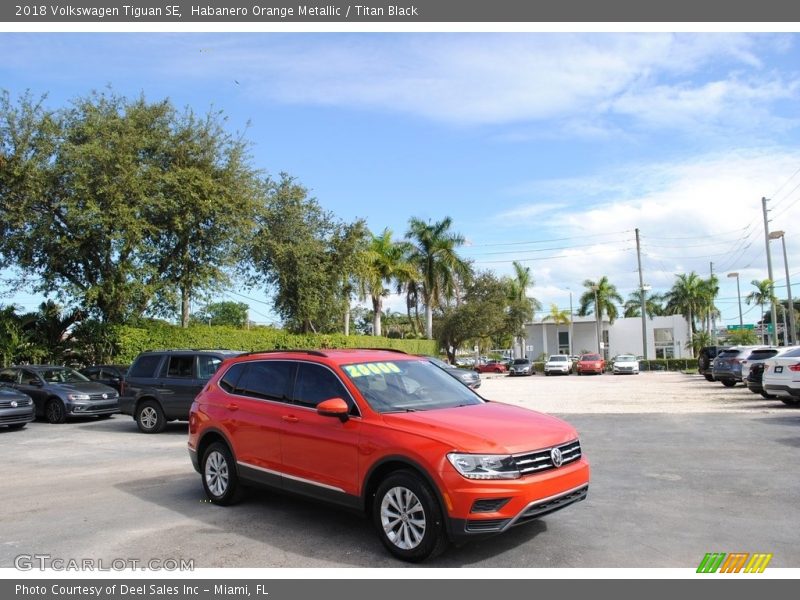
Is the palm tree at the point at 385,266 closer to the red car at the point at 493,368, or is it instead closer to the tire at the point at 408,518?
the red car at the point at 493,368

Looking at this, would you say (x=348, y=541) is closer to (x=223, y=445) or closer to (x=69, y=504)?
(x=223, y=445)

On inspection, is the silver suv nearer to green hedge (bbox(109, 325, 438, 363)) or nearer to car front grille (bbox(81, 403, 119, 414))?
car front grille (bbox(81, 403, 119, 414))

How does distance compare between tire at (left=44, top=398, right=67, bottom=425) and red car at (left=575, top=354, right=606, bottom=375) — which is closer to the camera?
tire at (left=44, top=398, right=67, bottom=425)

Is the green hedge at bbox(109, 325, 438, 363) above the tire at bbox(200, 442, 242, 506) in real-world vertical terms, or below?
above

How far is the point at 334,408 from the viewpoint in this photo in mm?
5855

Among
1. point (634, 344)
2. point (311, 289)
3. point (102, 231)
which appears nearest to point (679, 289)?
point (634, 344)

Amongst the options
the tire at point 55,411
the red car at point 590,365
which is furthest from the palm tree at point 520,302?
the tire at point 55,411

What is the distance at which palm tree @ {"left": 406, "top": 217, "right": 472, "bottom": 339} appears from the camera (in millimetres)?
54219

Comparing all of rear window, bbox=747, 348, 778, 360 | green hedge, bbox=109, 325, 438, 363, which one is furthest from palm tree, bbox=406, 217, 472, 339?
rear window, bbox=747, 348, 778, 360

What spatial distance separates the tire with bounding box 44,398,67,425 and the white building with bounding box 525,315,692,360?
61935 millimetres

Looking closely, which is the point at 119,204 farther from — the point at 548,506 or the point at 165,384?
the point at 548,506

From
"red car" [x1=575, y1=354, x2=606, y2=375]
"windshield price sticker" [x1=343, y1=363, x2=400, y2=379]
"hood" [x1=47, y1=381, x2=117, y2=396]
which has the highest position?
"windshield price sticker" [x1=343, y1=363, x2=400, y2=379]

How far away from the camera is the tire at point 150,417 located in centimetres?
1475

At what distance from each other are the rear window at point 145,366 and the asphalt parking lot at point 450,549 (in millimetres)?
2891
